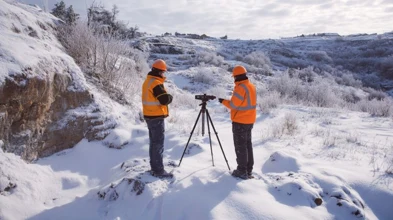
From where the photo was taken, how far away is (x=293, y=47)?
40.3 meters

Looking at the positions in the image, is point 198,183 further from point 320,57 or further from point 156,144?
point 320,57

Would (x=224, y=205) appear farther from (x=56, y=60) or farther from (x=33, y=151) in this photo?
(x=56, y=60)

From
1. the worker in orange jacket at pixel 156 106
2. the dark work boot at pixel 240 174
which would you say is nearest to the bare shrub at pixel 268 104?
the dark work boot at pixel 240 174

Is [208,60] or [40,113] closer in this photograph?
[40,113]

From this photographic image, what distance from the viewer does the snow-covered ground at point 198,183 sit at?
12.1ft

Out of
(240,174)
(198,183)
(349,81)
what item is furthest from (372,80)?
(198,183)

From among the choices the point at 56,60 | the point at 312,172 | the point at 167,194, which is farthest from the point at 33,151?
the point at 312,172

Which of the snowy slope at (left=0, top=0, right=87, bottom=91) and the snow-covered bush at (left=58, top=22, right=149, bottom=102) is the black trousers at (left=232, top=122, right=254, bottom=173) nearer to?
the snowy slope at (left=0, top=0, right=87, bottom=91)

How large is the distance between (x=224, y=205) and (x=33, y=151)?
3434 mm

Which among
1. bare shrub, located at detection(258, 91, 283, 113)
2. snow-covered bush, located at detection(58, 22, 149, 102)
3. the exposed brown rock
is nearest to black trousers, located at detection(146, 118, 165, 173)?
the exposed brown rock

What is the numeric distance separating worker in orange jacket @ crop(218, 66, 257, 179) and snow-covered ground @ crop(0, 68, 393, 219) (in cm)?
30

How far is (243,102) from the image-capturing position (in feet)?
14.2

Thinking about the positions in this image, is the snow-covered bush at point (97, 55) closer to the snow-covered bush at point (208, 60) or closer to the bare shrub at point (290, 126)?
the bare shrub at point (290, 126)

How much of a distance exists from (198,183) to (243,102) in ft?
4.68
